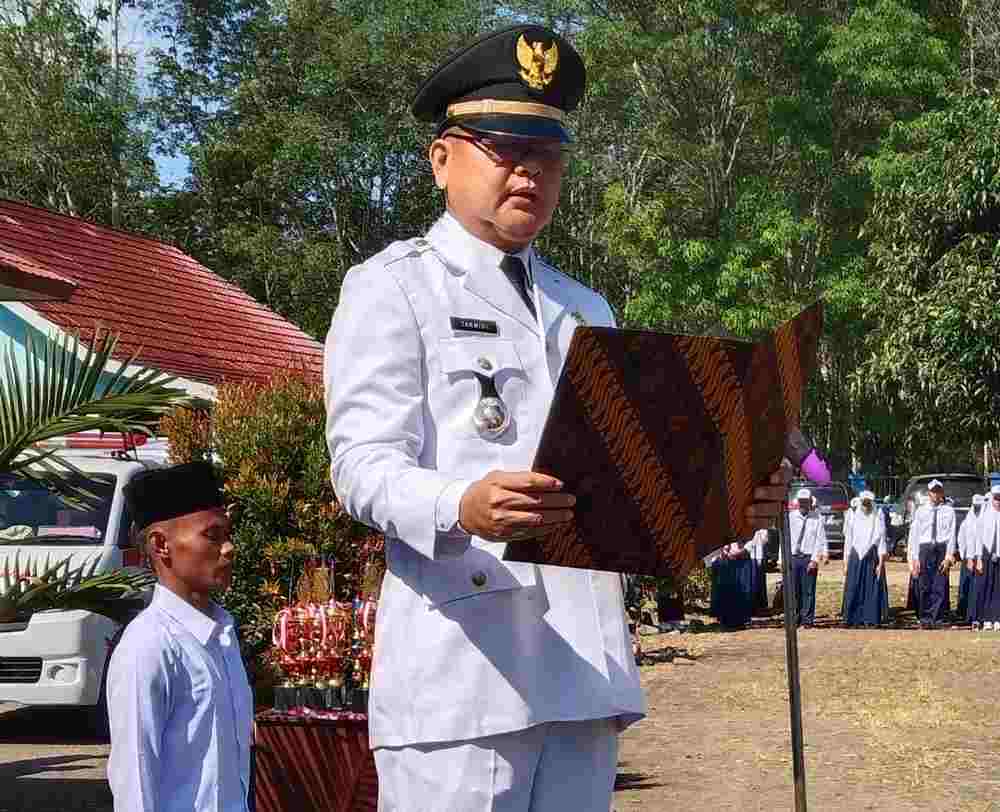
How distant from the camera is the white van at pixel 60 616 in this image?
11.3 meters

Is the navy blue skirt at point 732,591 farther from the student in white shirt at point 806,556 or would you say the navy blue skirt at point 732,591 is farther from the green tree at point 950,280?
the green tree at point 950,280

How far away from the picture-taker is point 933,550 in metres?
23.0

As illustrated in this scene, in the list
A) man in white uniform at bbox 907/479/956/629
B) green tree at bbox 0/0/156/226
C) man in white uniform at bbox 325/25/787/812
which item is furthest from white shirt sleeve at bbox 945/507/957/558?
green tree at bbox 0/0/156/226

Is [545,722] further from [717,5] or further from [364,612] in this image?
[717,5]

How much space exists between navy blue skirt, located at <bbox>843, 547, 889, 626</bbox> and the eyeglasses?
2054cm

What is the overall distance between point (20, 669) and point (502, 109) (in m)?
9.22

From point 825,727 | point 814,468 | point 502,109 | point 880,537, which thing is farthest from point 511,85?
point 880,537

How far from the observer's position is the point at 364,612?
7805 millimetres

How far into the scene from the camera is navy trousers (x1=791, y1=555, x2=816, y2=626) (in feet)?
77.6

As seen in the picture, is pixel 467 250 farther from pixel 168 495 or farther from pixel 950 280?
pixel 950 280

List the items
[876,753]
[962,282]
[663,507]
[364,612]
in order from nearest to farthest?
[663,507] → [364,612] → [876,753] → [962,282]

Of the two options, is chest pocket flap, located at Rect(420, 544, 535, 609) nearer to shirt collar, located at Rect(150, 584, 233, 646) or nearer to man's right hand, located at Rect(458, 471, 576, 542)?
man's right hand, located at Rect(458, 471, 576, 542)

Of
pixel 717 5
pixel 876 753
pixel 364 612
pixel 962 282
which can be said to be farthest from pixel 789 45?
pixel 364 612

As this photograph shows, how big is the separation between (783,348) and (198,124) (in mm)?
39692
